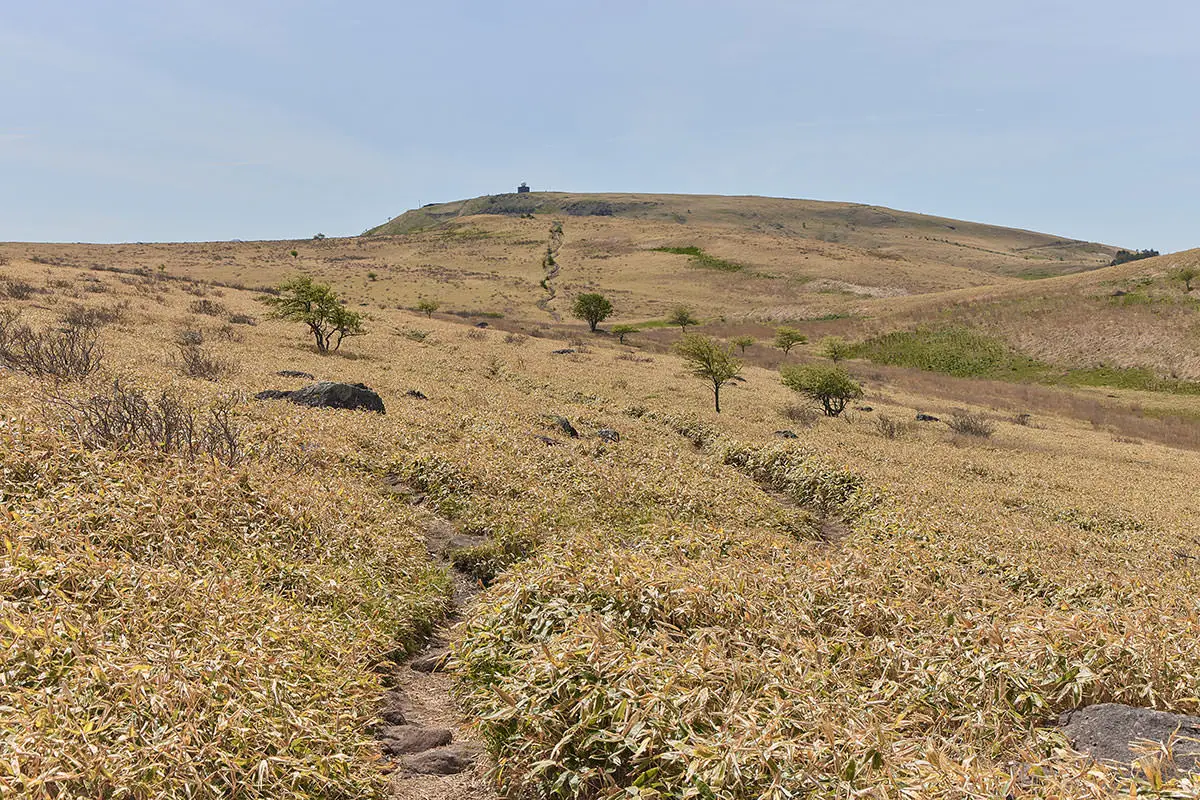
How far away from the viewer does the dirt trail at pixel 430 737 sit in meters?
5.51

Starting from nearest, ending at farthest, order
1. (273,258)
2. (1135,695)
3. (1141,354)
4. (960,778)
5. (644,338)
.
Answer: (960,778) < (1135,695) < (1141,354) < (644,338) < (273,258)

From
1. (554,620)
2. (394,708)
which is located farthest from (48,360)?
(554,620)

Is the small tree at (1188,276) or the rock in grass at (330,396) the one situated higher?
the small tree at (1188,276)

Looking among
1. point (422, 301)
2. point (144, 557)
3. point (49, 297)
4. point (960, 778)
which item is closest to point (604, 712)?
point (960, 778)

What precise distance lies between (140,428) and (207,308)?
33622 millimetres

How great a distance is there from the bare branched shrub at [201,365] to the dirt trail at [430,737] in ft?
50.1

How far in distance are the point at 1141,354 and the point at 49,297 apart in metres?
84.9

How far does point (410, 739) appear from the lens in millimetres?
6090

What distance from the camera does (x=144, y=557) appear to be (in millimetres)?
7230

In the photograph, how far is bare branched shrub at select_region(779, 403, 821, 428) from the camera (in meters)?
29.9

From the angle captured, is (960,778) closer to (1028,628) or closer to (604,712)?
(604,712)

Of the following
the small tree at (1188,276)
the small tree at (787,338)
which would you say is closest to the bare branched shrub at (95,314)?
the small tree at (787,338)

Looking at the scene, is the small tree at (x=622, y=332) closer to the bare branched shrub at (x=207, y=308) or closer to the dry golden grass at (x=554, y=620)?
the bare branched shrub at (x=207, y=308)

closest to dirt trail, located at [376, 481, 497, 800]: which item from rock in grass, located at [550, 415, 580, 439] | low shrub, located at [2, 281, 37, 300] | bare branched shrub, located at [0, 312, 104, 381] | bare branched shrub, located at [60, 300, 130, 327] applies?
rock in grass, located at [550, 415, 580, 439]
